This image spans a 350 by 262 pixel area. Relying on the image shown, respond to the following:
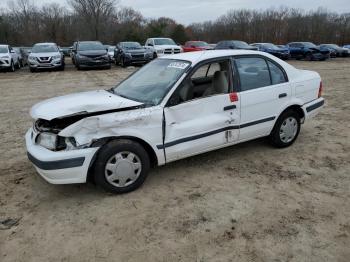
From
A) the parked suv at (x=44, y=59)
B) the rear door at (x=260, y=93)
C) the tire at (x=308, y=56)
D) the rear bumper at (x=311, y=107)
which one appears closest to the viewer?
the rear door at (x=260, y=93)

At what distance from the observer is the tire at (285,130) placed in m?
5.10

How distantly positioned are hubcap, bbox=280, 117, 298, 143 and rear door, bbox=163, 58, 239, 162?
3.24 feet

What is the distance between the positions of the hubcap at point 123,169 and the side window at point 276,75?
7.92ft

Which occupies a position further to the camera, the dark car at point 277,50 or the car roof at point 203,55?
the dark car at point 277,50

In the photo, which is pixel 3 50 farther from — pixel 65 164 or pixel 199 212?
pixel 199 212

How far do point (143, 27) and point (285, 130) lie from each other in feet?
180

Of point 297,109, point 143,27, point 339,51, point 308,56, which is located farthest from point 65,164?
point 143,27

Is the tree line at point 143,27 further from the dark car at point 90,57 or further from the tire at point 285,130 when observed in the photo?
the tire at point 285,130

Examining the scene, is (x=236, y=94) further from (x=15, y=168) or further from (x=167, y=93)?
(x=15, y=168)

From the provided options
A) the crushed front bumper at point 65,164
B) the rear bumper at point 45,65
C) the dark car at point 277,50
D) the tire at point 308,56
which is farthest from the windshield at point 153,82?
the tire at point 308,56

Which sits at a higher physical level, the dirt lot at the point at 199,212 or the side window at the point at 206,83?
the side window at the point at 206,83

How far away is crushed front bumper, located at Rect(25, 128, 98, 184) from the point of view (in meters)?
3.53

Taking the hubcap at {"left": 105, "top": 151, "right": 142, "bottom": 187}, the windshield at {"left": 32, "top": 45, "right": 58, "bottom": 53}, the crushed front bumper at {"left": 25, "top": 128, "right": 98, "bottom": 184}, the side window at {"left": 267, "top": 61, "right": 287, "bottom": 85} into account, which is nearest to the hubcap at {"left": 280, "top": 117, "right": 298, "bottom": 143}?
the side window at {"left": 267, "top": 61, "right": 287, "bottom": 85}

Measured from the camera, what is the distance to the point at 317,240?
9.87 feet
